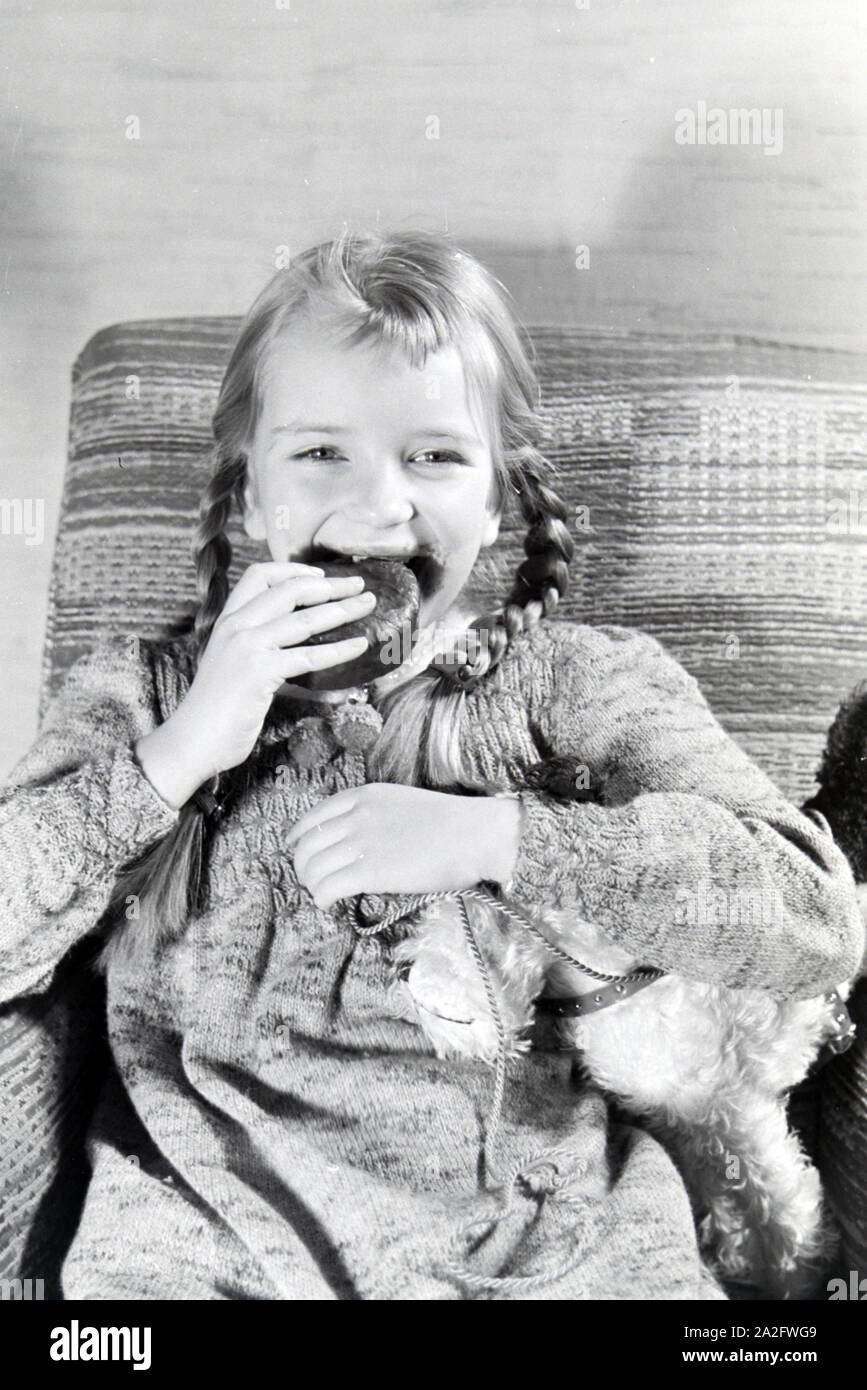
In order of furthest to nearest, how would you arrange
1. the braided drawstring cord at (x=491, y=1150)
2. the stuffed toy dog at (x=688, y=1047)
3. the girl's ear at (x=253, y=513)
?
the girl's ear at (x=253, y=513) → the stuffed toy dog at (x=688, y=1047) → the braided drawstring cord at (x=491, y=1150)

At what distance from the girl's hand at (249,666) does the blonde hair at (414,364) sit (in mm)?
54

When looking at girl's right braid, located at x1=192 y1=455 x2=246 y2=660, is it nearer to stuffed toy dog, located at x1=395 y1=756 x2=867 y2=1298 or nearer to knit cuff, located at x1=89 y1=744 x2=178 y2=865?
knit cuff, located at x1=89 y1=744 x2=178 y2=865

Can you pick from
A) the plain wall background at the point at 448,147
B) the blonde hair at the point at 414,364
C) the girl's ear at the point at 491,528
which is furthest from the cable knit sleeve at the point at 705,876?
the plain wall background at the point at 448,147

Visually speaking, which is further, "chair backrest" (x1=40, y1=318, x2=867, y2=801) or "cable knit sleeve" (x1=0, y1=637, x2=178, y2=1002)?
"chair backrest" (x1=40, y1=318, x2=867, y2=801)

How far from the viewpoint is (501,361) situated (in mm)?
968

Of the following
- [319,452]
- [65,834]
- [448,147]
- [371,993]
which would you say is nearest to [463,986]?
[371,993]

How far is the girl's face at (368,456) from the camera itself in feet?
2.91

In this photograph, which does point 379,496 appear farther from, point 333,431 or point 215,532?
point 215,532

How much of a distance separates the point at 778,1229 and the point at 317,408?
2.32ft

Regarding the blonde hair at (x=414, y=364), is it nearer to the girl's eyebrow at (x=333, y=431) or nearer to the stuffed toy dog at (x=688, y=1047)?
the girl's eyebrow at (x=333, y=431)

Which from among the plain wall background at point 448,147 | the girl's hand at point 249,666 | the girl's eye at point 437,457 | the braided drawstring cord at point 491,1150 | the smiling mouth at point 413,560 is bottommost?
the braided drawstring cord at point 491,1150

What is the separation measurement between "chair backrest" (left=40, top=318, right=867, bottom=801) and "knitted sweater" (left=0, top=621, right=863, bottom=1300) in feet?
0.40

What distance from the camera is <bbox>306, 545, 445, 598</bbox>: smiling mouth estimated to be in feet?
2.98

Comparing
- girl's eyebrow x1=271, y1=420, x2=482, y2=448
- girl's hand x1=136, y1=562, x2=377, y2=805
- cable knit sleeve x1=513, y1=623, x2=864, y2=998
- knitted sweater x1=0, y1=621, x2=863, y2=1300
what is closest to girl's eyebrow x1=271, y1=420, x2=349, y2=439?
girl's eyebrow x1=271, y1=420, x2=482, y2=448
